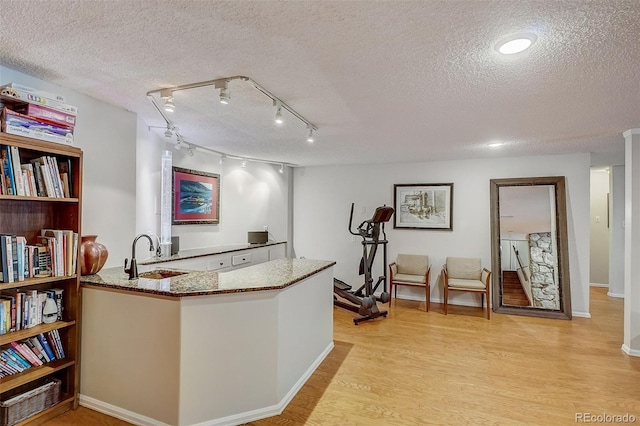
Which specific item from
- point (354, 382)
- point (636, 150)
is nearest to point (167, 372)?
point (354, 382)

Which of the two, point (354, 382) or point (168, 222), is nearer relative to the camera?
point (354, 382)

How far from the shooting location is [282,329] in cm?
220

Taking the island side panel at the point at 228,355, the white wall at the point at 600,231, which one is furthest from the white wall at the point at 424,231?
the island side panel at the point at 228,355

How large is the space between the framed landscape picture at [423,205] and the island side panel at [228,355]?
3.55 m

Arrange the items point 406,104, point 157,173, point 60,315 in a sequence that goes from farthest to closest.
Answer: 1. point 157,173
2. point 406,104
3. point 60,315

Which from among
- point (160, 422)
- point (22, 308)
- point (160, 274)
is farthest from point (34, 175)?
point (160, 422)

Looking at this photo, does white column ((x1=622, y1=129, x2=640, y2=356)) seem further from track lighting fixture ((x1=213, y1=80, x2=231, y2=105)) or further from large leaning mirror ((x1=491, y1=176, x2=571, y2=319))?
track lighting fixture ((x1=213, y1=80, x2=231, y2=105))

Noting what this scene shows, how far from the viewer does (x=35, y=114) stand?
6.37ft

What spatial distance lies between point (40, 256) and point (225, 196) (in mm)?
2893

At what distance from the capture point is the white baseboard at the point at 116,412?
Result: 201 centimetres

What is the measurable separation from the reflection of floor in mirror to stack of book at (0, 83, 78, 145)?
5312mm

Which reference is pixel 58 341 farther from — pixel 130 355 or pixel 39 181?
pixel 39 181

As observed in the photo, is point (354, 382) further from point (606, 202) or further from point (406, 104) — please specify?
point (606, 202)

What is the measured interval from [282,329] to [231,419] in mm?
638
